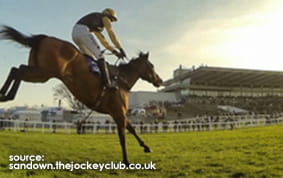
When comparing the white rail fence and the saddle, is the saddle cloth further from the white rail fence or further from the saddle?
the white rail fence

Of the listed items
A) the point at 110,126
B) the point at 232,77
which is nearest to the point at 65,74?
the point at 110,126

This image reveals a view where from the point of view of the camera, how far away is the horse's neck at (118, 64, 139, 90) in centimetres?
496

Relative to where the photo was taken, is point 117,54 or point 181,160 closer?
point 117,54

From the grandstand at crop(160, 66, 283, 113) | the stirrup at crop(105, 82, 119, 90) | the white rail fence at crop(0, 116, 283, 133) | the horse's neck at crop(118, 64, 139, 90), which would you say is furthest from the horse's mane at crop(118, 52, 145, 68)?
the grandstand at crop(160, 66, 283, 113)

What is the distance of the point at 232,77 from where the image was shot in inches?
2103

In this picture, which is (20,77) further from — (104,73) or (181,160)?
(181,160)

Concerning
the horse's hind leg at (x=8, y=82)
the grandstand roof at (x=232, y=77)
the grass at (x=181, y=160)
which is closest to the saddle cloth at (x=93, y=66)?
the horse's hind leg at (x=8, y=82)

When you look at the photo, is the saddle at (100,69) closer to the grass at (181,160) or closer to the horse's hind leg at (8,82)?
the horse's hind leg at (8,82)

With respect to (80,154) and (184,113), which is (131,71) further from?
(184,113)

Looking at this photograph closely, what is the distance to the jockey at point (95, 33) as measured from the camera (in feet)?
14.0

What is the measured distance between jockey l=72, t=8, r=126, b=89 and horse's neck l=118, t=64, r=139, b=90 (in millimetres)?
502

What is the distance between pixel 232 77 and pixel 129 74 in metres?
50.9

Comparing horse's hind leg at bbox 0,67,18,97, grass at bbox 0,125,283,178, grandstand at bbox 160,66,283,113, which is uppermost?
grandstand at bbox 160,66,283,113

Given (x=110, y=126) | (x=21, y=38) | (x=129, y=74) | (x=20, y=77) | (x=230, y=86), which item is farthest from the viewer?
(x=230, y=86)
